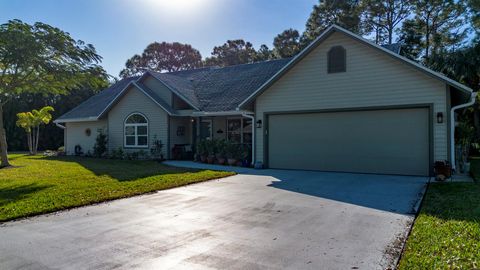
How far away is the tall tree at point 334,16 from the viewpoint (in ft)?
99.5

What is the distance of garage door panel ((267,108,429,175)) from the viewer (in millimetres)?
11648

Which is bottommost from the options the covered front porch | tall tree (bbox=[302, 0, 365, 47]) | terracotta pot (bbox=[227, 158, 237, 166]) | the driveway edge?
the driveway edge

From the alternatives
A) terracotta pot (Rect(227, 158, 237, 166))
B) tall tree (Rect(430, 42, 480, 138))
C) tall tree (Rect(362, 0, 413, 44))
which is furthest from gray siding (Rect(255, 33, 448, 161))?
tall tree (Rect(362, 0, 413, 44))

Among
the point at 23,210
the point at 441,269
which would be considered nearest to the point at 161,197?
the point at 23,210

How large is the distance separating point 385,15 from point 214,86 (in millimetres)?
17785

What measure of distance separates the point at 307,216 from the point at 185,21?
1107 cm

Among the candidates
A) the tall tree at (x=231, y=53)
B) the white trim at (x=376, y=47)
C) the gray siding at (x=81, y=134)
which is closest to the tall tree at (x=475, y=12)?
the white trim at (x=376, y=47)

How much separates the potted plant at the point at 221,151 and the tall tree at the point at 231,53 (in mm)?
31152

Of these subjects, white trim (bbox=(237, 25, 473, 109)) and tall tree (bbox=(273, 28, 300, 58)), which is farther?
tall tree (bbox=(273, 28, 300, 58))

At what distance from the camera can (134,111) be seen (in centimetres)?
1912

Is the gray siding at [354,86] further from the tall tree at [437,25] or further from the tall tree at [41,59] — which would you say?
the tall tree at [437,25]

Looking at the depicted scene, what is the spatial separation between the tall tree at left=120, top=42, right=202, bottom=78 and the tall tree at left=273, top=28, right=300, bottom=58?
49.9 feet

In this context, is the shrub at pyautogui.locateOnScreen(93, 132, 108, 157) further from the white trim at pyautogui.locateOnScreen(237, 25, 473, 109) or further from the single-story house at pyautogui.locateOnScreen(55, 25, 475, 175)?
the white trim at pyautogui.locateOnScreen(237, 25, 473, 109)

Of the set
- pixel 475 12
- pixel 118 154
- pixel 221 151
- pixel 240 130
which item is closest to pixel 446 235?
pixel 221 151
